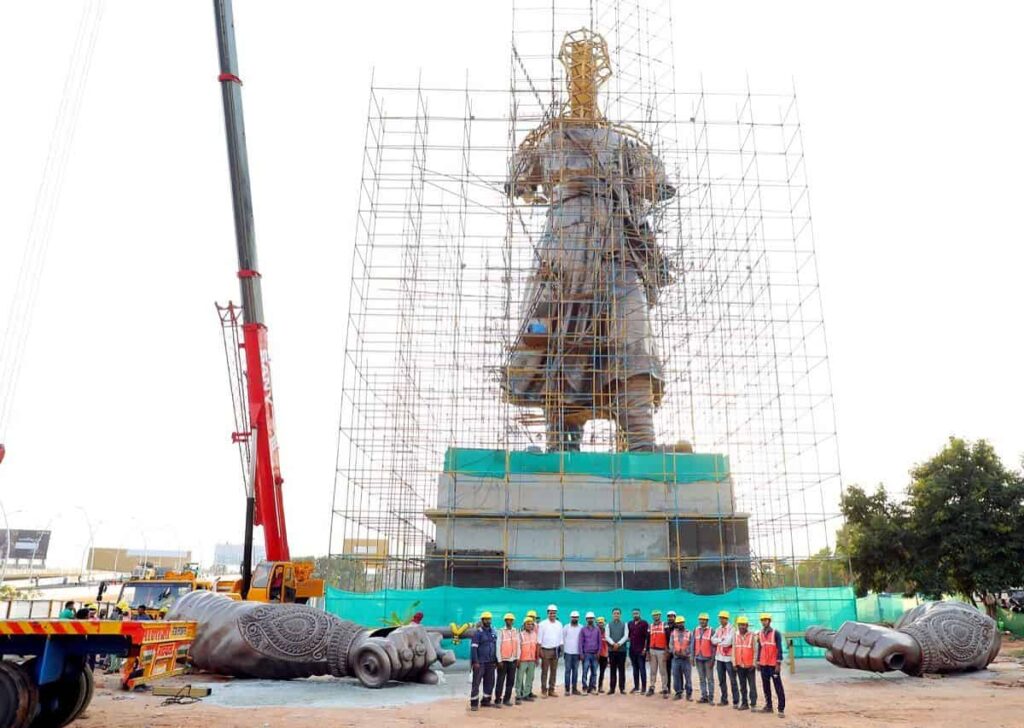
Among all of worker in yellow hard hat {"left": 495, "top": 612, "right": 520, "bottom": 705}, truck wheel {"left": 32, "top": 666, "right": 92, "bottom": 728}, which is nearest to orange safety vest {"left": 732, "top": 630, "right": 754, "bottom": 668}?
worker in yellow hard hat {"left": 495, "top": 612, "right": 520, "bottom": 705}

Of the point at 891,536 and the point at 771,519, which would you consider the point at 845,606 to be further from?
the point at 891,536

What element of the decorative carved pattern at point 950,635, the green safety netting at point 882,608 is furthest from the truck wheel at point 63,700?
the green safety netting at point 882,608

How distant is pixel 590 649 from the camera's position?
11.9m

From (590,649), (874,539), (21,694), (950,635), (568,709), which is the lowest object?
(568,709)

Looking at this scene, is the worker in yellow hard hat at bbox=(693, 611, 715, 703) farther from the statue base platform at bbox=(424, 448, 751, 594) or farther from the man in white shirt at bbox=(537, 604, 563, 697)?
the statue base platform at bbox=(424, 448, 751, 594)

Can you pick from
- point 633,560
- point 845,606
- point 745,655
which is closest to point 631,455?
point 633,560

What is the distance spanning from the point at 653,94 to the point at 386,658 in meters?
18.4

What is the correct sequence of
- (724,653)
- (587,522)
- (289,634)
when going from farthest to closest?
(587,522) < (289,634) < (724,653)

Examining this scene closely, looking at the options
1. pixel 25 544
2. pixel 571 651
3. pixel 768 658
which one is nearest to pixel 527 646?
pixel 571 651

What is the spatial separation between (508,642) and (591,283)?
1392cm

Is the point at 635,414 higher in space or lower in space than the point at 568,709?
higher

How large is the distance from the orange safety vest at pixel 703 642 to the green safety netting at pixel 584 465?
29.7 feet

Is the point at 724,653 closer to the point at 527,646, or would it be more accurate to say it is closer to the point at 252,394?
the point at 527,646

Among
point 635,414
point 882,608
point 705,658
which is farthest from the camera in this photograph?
point 882,608
